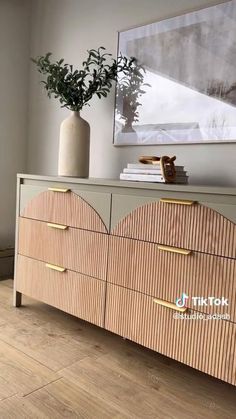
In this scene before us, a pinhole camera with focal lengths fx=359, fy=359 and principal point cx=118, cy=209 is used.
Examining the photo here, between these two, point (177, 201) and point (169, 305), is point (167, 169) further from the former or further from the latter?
point (169, 305)

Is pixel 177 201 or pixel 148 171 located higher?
pixel 148 171

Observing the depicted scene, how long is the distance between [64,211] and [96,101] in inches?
34.0

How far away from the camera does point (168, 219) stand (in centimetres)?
139

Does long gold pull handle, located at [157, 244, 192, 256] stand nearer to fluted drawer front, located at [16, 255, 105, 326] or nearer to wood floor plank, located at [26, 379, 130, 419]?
fluted drawer front, located at [16, 255, 105, 326]

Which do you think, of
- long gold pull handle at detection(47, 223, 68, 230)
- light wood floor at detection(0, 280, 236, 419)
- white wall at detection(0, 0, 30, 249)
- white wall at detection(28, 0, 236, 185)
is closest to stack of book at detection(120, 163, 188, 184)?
white wall at detection(28, 0, 236, 185)

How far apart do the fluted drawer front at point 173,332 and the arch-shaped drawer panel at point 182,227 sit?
25 cm

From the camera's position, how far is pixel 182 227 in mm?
1350

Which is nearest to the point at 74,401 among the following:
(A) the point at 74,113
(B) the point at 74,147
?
(B) the point at 74,147

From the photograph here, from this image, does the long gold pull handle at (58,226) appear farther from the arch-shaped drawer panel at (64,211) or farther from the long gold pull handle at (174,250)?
the long gold pull handle at (174,250)

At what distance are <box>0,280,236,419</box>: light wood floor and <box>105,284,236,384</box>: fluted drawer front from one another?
13 centimetres

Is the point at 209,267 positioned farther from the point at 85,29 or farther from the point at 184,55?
the point at 85,29

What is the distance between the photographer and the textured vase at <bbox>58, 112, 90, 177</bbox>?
Result: 1977 millimetres

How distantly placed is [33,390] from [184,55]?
1.66 metres

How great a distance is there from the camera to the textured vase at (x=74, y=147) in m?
1.98
